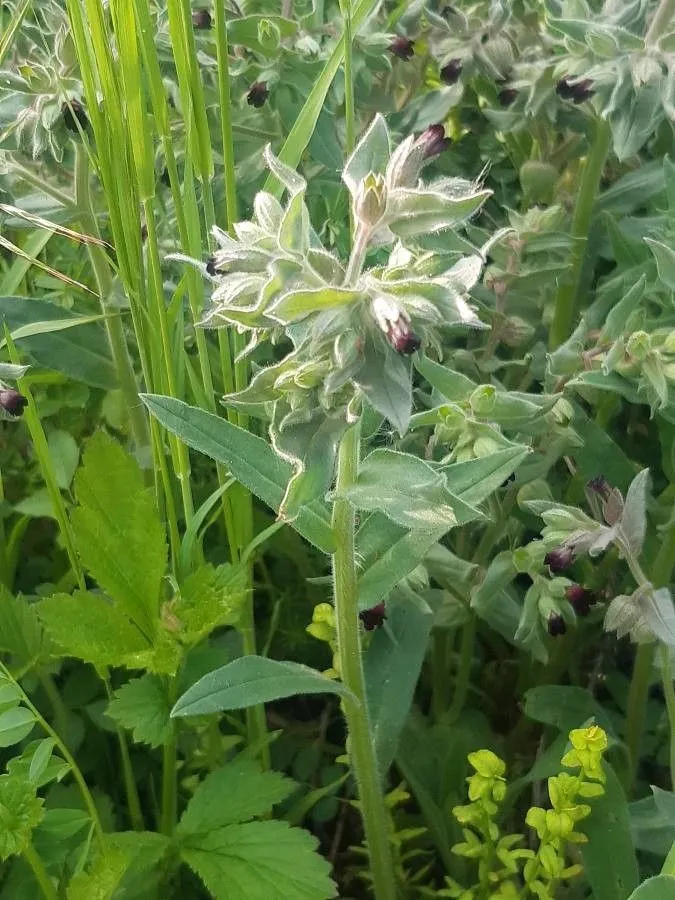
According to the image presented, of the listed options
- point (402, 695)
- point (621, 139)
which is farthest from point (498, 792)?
point (621, 139)

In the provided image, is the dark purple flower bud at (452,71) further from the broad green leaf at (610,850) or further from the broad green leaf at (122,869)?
the broad green leaf at (122,869)

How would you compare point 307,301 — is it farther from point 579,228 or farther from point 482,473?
point 579,228

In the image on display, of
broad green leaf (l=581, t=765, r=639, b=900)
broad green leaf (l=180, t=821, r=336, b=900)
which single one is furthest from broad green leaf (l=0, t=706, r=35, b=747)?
broad green leaf (l=581, t=765, r=639, b=900)

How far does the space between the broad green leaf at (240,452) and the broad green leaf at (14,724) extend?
0.38 m

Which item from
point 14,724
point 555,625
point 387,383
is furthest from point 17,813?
point 555,625

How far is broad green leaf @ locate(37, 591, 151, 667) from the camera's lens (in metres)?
1.27

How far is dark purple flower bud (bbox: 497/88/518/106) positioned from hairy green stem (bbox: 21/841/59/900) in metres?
1.50

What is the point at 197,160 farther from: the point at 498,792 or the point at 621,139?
the point at 498,792

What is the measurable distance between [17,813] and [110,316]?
0.84 meters

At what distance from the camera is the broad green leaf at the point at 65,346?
167 cm

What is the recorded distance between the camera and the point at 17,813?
112 cm

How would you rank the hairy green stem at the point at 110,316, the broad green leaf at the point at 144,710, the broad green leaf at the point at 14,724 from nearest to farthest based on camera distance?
1. the broad green leaf at the point at 14,724
2. the broad green leaf at the point at 144,710
3. the hairy green stem at the point at 110,316

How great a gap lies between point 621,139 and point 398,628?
888 mm

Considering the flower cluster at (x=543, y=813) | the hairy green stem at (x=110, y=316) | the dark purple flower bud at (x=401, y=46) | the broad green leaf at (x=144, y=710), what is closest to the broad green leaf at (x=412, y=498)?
the flower cluster at (x=543, y=813)
